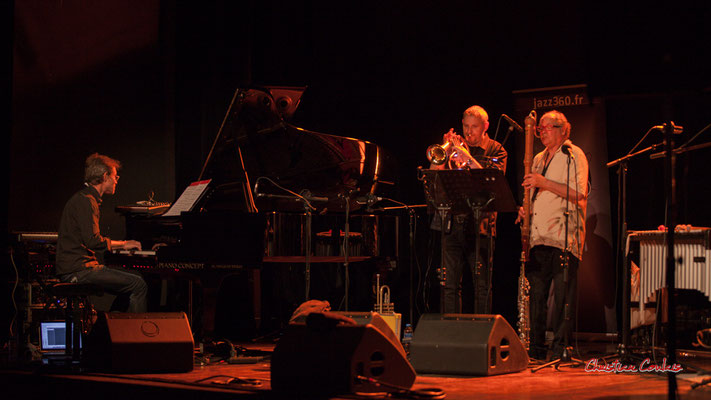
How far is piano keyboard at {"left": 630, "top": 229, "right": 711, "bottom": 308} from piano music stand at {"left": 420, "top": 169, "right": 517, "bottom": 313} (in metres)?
0.99

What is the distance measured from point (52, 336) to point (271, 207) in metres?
2.16

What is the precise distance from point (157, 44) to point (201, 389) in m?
5.31

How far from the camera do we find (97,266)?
19.0ft

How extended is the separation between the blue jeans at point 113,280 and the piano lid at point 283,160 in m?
1.09

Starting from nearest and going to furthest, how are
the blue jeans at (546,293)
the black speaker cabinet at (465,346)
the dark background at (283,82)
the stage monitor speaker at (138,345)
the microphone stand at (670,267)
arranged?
the microphone stand at (670,267), the black speaker cabinet at (465,346), the stage monitor speaker at (138,345), the blue jeans at (546,293), the dark background at (283,82)

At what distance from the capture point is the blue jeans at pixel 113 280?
5.69 meters

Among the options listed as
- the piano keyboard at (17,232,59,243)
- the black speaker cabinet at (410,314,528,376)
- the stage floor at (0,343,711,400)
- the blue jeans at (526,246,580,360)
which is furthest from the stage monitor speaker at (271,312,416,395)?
the piano keyboard at (17,232,59,243)

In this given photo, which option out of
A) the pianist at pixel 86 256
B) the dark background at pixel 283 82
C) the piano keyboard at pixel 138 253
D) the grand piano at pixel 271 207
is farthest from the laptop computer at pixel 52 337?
the dark background at pixel 283 82

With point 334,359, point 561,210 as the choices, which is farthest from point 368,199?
point 334,359

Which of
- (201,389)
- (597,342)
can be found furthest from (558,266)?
(201,389)

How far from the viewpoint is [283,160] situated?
22.1 feet

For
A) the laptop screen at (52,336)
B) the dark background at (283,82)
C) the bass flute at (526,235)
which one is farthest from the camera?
the dark background at (283,82)

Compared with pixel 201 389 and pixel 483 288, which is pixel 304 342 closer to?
pixel 201 389

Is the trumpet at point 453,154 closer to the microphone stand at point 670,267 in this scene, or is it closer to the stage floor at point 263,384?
the stage floor at point 263,384
